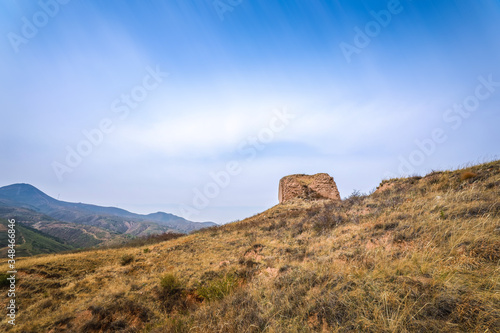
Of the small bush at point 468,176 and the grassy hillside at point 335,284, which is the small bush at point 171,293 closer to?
the grassy hillside at point 335,284

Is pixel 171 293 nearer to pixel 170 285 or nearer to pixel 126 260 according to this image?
pixel 170 285

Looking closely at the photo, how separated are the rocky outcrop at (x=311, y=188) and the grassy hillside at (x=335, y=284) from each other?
643 inches

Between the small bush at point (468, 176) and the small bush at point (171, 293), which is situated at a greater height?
the small bush at point (468, 176)

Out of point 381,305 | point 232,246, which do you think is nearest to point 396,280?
point 381,305

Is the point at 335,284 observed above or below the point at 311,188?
below

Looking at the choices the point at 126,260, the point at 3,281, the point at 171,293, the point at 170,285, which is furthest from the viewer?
the point at 126,260

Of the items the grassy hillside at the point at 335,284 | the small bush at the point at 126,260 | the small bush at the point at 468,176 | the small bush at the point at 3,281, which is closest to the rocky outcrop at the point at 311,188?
the grassy hillside at the point at 335,284

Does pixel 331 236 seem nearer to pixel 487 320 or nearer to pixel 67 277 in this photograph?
pixel 487 320

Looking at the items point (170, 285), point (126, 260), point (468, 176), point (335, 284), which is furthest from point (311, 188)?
point (335, 284)

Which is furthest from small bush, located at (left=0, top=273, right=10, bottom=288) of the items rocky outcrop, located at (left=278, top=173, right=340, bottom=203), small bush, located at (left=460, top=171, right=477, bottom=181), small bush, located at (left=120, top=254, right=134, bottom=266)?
rocky outcrop, located at (left=278, top=173, right=340, bottom=203)

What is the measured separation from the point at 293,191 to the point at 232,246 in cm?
1733

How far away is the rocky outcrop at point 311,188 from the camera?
87.5 ft

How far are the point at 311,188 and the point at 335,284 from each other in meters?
24.6

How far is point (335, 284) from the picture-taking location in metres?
3.93
